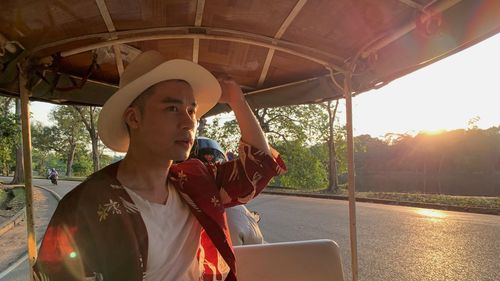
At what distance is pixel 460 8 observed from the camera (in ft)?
6.38

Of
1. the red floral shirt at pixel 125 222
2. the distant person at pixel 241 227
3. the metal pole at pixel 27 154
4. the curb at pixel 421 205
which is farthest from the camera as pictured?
the curb at pixel 421 205

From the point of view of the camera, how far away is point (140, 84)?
1812 mm

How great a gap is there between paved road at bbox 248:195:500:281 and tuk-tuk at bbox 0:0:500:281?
4.52m

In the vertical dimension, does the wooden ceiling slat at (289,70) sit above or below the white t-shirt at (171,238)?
above

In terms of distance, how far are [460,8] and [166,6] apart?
4.64 ft

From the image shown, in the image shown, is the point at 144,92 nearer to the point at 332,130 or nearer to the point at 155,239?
the point at 155,239

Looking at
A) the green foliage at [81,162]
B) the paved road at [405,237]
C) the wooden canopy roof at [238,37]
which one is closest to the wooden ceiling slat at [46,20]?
the wooden canopy roof at [238,37]

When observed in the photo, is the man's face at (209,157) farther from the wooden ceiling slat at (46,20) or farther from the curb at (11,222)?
the curb at (11,222)

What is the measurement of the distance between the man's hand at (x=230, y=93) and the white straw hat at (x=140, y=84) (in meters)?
0.07

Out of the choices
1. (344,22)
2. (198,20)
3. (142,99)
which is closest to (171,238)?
(142,99)

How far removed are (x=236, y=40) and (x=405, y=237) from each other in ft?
26.7

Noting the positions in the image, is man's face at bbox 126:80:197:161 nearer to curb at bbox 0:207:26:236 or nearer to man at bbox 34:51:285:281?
man at bbox 34:51:285:281

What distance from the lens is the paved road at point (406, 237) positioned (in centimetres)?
664

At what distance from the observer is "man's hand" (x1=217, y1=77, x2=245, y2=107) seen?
7.16 ft
